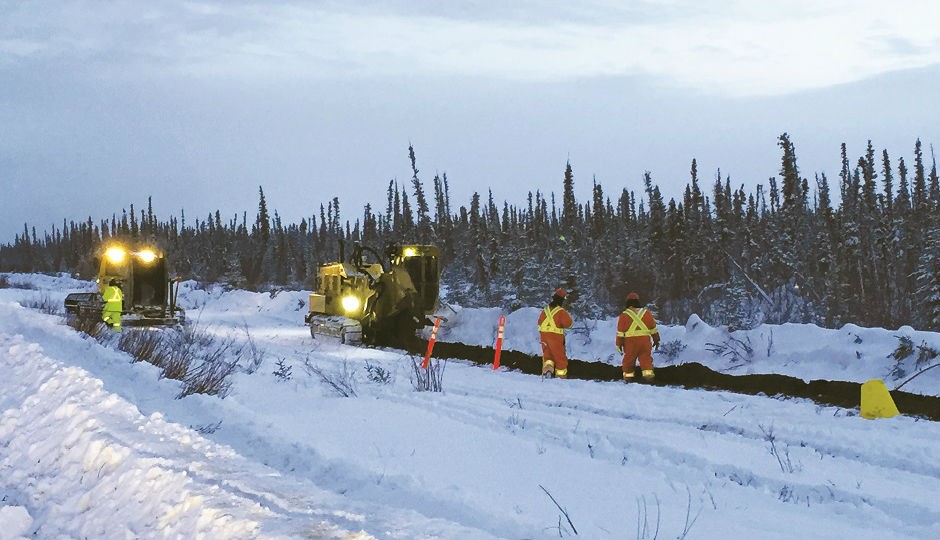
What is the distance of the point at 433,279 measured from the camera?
22.7 m

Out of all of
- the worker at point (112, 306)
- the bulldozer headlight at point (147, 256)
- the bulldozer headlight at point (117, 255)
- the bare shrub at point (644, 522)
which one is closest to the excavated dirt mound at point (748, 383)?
the bare shrub at point (644, 522)

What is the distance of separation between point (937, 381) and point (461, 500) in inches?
334

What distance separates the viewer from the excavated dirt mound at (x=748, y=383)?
957 centimetres

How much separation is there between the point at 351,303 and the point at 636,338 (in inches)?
399

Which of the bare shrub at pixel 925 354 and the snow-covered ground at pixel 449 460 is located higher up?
the bare shrub at pixel 925 354

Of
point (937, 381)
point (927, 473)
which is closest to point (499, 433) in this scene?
point (927, 473)

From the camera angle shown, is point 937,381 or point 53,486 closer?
point 53,486

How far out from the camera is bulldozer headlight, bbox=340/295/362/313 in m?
20.9

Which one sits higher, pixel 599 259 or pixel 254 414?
pixel 599 259

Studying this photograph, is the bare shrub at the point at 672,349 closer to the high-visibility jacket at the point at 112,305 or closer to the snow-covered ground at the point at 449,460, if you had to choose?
the snow-covered ground at the point at 449,460

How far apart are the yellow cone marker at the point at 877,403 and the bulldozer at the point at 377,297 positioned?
495 inches

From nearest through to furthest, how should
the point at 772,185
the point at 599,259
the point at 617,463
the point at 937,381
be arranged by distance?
the point at 617,463 → the point at 937,381 → the point at 599,259 → the point at 772,185

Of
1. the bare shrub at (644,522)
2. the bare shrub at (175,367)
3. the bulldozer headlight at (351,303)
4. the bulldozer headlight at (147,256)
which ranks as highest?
the bulldozer headlight at (147,256)

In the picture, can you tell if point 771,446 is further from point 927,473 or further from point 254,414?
point 254,414
